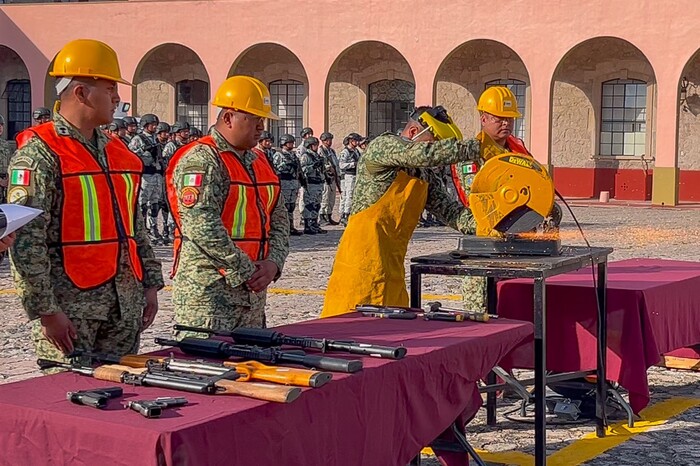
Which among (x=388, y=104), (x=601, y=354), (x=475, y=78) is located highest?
(x=475, y=78)

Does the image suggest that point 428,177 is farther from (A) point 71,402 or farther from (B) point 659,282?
(A) point 71,402

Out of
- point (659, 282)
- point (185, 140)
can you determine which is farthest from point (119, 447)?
point (185, 140)

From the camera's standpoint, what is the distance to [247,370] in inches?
151

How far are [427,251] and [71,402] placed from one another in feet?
43.0

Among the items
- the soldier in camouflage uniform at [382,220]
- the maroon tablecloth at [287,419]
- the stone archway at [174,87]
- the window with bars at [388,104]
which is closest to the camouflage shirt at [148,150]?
the soldier in camouflage uniform at [382,220]

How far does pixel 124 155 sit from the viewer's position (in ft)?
16.3

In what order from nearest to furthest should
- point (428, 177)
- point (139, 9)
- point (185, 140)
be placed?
point (428, 177) < point (185, 140) < point (139, 9)

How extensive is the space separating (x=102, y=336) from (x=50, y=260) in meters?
0.42

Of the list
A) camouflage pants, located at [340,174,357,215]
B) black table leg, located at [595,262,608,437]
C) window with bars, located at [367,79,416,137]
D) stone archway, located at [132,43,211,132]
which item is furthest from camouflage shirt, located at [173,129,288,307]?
stone archway, located at [132,43,211,132]

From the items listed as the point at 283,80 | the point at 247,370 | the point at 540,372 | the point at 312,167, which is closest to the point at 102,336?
the point at 247,370

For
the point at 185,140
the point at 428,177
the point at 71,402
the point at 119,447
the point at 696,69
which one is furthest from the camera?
the point at 696,69

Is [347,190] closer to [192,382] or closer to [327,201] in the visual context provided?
[327,201]

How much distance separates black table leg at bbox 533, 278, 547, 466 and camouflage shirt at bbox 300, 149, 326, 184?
49.3ft

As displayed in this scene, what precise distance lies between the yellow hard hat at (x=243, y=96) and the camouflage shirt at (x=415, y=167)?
2.46 feet
